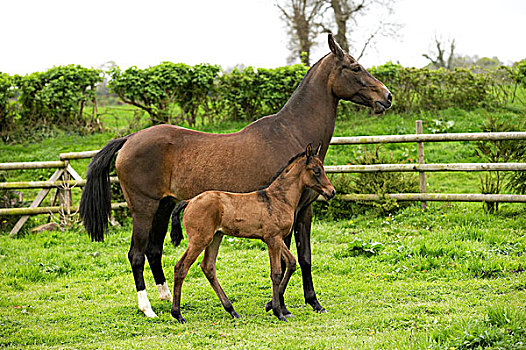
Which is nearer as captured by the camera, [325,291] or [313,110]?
[313,110]

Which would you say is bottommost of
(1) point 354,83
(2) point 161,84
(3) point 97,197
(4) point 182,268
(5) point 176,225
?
(4) point 182,268

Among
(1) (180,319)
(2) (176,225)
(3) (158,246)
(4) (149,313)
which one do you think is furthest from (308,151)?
(4) (149,313)

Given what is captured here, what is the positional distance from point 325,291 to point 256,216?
1806 mm

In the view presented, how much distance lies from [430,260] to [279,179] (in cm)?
298

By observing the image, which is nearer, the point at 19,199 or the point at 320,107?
the point at 320,107

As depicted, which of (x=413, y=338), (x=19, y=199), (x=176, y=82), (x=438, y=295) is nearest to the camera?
(x=413, y=338)

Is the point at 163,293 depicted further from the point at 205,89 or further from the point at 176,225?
the point at 205,89

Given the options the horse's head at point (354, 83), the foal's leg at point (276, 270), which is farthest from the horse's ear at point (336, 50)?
the foal's leg at point (276, 270)

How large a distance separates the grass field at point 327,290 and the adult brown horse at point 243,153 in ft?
2.12

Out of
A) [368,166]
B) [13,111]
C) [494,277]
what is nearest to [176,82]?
[13,111]

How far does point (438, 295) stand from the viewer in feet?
19.7

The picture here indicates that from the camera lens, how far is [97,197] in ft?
21.2

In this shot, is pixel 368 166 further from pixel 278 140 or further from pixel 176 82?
pixel 176 82

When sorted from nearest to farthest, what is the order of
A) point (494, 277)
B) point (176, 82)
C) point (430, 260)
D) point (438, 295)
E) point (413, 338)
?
point (413, 338) < point (438, 295) < point (494, 277) < point (430, 260) < point (176, 82)
